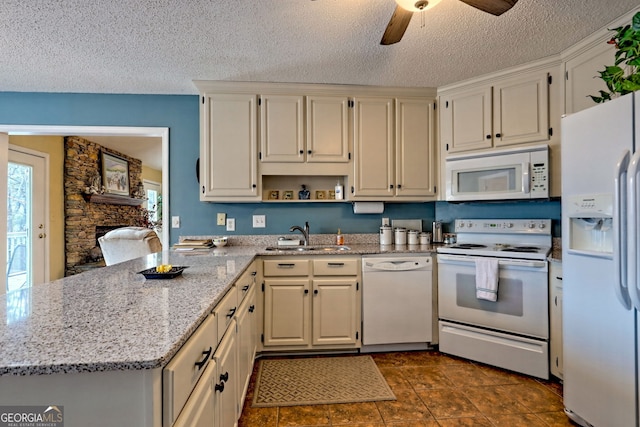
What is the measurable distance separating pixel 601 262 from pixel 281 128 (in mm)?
2406

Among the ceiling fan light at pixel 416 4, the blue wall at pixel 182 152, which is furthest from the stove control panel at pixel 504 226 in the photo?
the ceiling fan light at pixel 416 4

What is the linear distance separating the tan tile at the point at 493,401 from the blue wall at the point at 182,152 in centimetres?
150

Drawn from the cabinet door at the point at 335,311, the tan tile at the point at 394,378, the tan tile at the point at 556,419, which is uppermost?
the cabinet door at the point at 335,311

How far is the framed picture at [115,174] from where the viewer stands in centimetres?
480

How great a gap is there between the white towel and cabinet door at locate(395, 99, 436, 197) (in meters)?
0.87

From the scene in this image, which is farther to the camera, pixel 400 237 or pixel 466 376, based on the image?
pixel 400 237

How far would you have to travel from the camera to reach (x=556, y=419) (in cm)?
179

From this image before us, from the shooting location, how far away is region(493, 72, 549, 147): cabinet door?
8.08 ft

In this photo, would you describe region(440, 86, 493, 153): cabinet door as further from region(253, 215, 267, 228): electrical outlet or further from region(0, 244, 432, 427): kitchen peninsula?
region(0, 244, 432, 427): kitchen peninsula

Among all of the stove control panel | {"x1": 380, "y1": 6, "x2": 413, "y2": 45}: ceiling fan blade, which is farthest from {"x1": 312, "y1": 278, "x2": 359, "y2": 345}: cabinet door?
{"x1": 380, "y1": 6, "x2": 413, "y2": 45}: ceiling fan blade

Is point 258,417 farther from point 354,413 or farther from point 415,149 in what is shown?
point 415,149

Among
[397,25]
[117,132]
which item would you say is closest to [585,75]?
[397,25]

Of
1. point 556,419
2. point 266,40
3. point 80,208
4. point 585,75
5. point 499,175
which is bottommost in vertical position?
point 556,419

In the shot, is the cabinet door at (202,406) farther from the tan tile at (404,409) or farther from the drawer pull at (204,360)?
the tan tile at (404,409)
